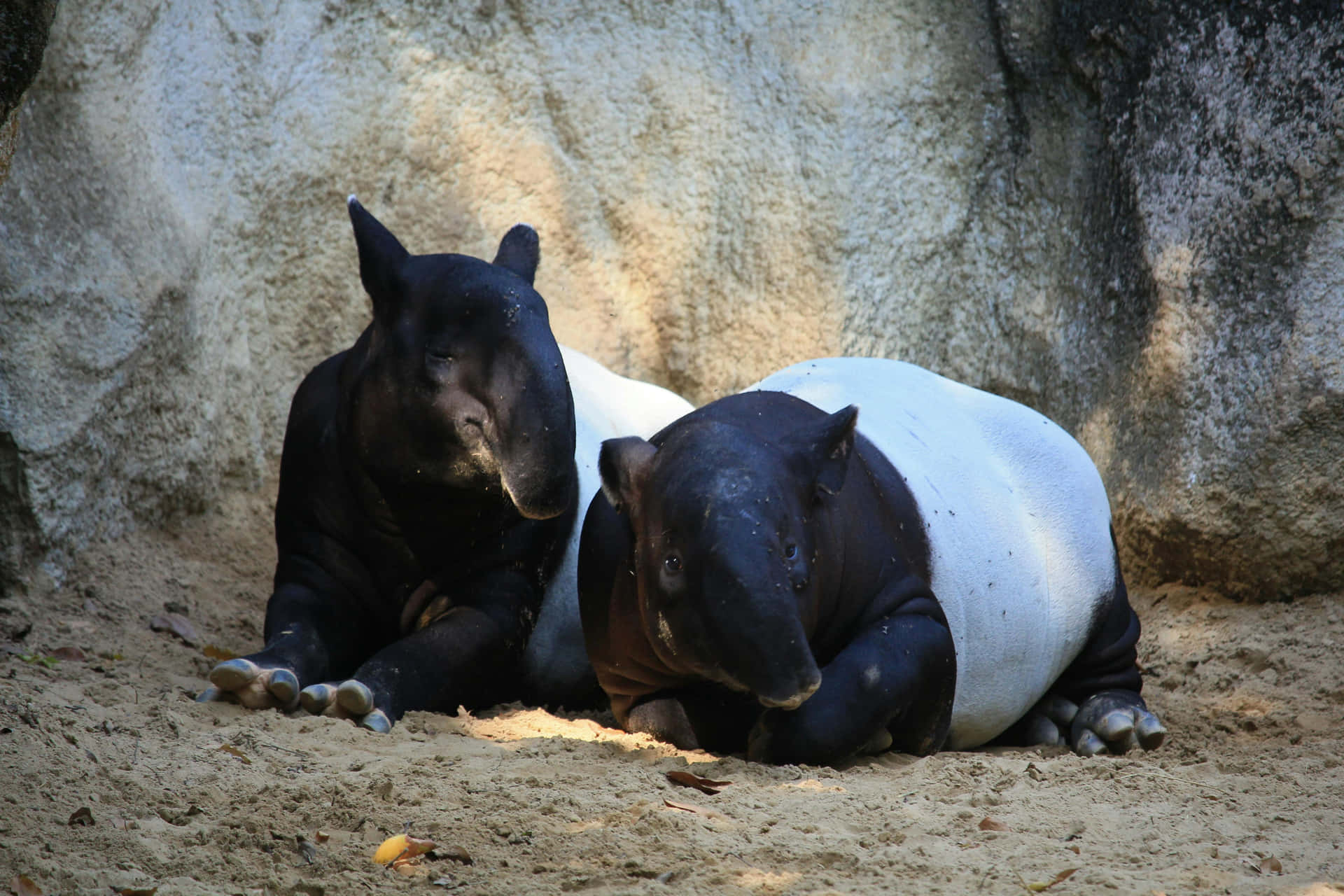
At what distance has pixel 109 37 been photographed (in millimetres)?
6023

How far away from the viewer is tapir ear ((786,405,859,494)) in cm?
443

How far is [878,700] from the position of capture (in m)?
4.41

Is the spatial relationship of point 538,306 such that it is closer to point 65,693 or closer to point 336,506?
point 336,506

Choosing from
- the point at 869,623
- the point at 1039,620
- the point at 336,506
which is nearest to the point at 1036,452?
the point at 1039,620

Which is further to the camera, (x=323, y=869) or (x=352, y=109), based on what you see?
(x=352, y=109)

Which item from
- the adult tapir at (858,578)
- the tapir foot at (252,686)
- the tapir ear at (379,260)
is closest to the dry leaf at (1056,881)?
the adult tapir at (858,578)

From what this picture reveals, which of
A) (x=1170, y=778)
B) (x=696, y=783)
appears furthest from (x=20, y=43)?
(x=1170, y=778)

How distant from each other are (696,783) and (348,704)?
138cm

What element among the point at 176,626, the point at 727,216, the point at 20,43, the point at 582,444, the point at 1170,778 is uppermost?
the point at 20,43

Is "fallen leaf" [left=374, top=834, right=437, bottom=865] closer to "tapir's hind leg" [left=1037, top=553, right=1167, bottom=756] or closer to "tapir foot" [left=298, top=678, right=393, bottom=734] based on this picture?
"tapir foot" [left=298, top=678, right=393, bottom=734]

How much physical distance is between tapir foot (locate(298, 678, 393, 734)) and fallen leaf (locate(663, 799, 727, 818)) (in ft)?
4.50

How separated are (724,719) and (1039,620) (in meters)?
1.56

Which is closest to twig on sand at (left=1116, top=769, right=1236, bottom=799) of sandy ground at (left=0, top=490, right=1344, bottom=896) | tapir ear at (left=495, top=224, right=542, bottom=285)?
sandy ground at (left=0, top=490, right=1344, bottom=896)

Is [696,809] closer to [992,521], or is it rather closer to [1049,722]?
[992,521]
